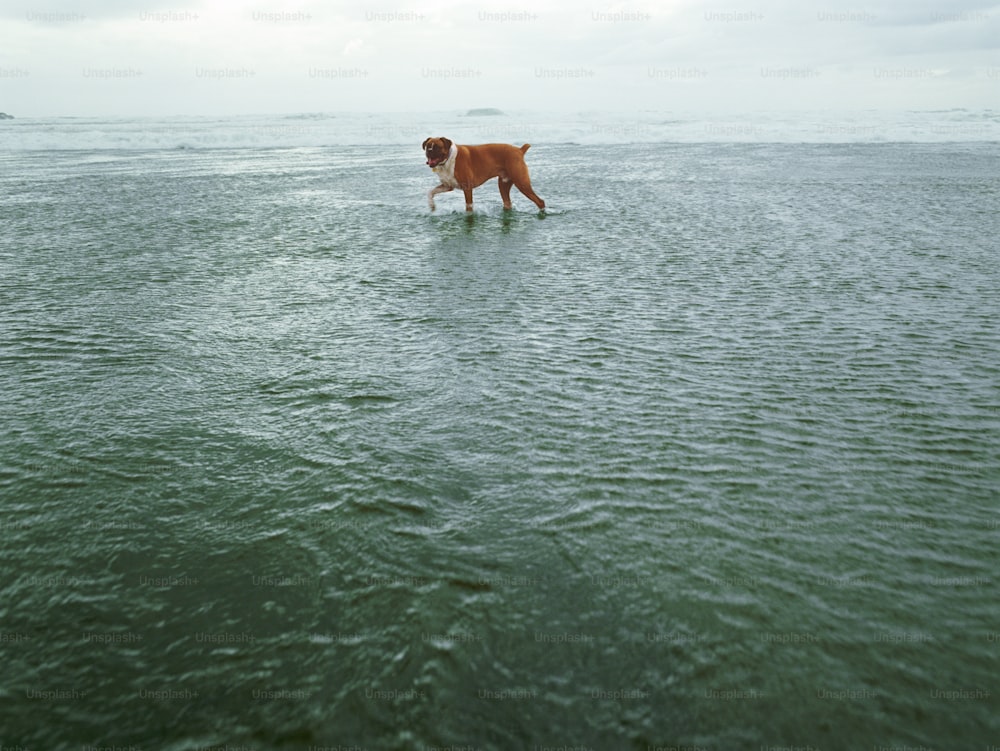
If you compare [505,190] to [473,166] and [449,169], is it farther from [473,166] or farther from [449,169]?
[449,169]

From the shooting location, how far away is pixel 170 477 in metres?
4.11

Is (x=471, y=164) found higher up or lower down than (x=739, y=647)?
higher up

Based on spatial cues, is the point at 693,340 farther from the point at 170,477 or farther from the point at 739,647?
the point at 170,477

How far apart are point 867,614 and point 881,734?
0.64m

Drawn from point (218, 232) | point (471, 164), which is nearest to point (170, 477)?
point (218, 232)

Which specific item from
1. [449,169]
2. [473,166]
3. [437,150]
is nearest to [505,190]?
[473,166]

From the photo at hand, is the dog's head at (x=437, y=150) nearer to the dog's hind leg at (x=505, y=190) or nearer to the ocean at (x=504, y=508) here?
the dog's hind leg at (x=505, y=190)

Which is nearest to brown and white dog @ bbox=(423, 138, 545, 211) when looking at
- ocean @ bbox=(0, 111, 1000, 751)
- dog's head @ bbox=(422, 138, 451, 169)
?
dog's head @ bbox=(422, 138, 451, 169)

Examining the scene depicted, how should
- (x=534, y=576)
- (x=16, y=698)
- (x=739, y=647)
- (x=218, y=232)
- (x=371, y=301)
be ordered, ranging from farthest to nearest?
(x=218, y=232)
(x=371, y=301)
(x=534, y=576)
(x=739, y=647)
(x=16, y=698)

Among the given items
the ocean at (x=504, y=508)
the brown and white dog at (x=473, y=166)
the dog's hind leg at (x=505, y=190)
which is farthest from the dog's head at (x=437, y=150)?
the ocean at (x=504, y=508)

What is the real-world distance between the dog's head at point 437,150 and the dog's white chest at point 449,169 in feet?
0.28

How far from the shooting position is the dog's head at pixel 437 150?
1374 centimetres

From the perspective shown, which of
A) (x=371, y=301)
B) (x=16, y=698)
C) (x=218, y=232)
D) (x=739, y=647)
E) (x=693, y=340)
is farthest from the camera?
(x=218, y=232)

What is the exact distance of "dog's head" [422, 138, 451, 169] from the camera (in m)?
13.7
